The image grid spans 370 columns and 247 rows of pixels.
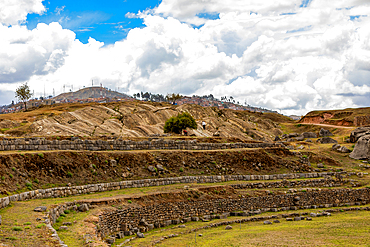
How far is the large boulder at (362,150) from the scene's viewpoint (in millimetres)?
49906

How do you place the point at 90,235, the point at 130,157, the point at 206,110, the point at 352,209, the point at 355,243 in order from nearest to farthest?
the point at 90,235
the point at 355,243
the point at 130,157
the point at 352,209
the point at 206,110

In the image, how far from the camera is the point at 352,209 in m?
34.1

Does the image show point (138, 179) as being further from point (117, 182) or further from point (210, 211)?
point (210, 211)

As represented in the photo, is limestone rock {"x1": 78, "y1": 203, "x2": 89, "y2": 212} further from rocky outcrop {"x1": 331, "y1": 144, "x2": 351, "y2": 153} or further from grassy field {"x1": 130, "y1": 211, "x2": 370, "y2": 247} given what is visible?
rocky outcrop {"x1": 331, "y1": 144, "x2": 351, "y2": 153}

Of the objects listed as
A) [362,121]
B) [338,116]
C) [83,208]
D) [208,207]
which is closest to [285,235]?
[208,207]

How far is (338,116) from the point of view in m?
122

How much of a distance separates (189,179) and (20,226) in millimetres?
19640

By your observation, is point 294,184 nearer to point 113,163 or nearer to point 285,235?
point 285,235

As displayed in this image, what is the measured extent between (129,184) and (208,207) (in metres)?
7.18

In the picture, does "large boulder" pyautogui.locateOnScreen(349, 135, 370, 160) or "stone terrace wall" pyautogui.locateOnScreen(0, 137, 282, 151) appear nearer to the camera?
"stone terrace wall" pyautogui.locateOnScreen(0, 137, 282, 151)

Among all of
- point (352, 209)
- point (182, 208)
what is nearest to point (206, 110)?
point (352, 209)

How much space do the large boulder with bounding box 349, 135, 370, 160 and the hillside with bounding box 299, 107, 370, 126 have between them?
4868cm

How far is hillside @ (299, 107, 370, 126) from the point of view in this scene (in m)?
103

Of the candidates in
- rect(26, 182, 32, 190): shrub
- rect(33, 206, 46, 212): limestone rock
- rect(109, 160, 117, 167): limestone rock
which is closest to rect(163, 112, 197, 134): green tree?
rect(109, 160, 117, 167): limestone rock
